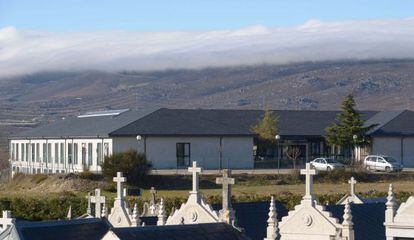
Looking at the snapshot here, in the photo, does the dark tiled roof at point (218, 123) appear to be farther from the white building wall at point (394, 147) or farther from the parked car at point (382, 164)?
the parked car at point (382, 164)

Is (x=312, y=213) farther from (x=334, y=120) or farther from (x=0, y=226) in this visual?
(x=334, y=120)

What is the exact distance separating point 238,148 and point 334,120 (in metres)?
11.0

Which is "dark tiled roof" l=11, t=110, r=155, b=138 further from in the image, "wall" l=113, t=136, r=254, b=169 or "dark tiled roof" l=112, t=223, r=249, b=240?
"dark tiled roof" l=112, t=223, r=249, b=240

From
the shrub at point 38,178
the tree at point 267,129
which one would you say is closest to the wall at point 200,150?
the tree at point 267,129

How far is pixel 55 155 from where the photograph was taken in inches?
3698

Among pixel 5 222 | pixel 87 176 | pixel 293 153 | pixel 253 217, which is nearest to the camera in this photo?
pixel 5 222

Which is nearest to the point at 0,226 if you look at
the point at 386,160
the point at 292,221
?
the point at 292,221

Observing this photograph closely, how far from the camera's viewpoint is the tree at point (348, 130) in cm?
8925

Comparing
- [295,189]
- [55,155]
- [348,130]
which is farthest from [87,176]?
[348,130]

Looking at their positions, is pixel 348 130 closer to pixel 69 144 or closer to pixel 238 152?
pixel 238 152

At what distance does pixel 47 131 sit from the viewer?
99.6 meters

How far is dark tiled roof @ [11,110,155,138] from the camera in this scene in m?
88.8

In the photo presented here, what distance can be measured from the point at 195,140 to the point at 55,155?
1162 centimetres

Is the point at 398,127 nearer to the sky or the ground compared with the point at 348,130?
nearer to the sky
